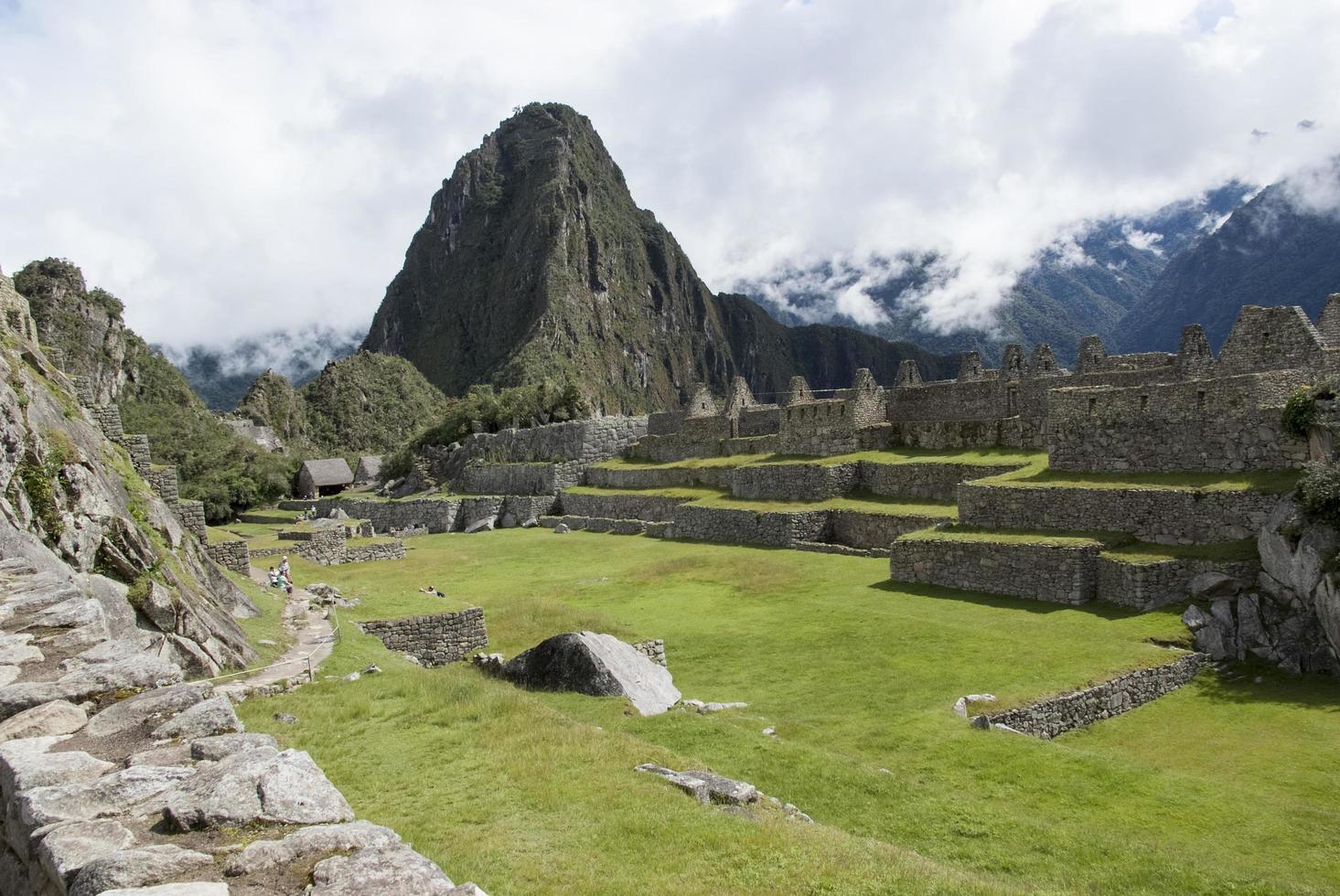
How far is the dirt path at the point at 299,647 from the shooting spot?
959 centimetres

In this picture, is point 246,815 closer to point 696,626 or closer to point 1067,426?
point 696,626

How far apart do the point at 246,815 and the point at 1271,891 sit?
7548 mm

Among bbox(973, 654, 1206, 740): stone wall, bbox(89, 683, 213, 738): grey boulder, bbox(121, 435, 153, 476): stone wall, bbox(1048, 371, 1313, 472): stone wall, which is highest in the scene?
bbox(121, 435, 153, 476): stone wall

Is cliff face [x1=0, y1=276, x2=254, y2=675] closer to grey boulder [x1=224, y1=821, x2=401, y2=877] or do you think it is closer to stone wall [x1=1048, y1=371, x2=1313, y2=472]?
grey boulder [x1=224, y1=821, x2=401, y2=877]

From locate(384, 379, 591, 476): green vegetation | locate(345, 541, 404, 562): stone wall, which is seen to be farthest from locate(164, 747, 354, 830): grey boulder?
locate(384, 379, 591, 476): green vegetation

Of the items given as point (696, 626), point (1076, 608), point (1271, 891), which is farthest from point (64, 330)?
point (1271, 891)

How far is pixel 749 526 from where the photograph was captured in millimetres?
28469

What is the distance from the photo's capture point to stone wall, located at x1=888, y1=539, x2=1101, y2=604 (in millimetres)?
17109

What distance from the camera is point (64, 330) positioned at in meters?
73.2

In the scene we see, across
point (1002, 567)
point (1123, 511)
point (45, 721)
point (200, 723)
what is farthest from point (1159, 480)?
point (45, 721)

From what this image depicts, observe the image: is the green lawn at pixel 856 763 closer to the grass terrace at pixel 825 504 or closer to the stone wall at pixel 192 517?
the stone wall at pixel 192 517

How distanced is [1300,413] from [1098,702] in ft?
26.6

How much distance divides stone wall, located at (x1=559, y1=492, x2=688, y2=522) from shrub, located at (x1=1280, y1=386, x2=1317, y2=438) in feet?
66.9

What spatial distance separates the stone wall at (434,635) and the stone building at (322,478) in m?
50.9
